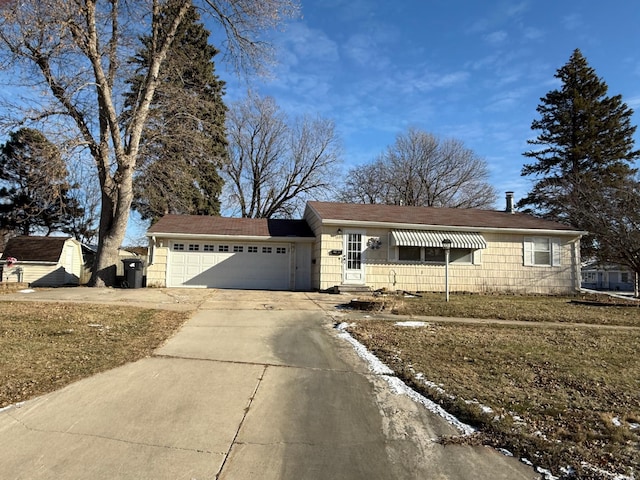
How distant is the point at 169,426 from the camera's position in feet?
12.3

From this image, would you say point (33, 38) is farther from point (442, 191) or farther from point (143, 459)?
point (442, 191)

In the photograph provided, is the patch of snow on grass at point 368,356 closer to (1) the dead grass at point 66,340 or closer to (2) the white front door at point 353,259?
(1) the dead grass at point 66,340

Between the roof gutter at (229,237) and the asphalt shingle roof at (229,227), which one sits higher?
the asphalt shingle roof at (229,227)

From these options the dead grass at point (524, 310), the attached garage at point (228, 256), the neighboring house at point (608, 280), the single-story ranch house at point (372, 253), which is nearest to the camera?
A: the dead grass at point (524, 310)

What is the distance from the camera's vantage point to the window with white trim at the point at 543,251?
57.0ft

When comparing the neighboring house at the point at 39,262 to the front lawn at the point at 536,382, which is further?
the neighboring house at the point at 39,262

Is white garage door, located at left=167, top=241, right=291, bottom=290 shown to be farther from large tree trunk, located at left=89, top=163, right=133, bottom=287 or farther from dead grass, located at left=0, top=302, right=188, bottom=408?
dead grass, located at left=0, top=302, right=188, bottom=408

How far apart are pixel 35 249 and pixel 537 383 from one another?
84.6 ft

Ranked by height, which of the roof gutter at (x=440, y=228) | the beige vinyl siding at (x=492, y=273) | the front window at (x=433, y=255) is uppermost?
the roof gutter at (x=440, y=228)

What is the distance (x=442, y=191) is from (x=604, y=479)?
3218cm

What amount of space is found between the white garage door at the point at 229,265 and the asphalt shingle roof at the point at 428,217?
2.76 meters

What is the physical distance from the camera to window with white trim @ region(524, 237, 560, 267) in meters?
17.4

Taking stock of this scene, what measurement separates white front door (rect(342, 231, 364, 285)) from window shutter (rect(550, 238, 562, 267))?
7.91m

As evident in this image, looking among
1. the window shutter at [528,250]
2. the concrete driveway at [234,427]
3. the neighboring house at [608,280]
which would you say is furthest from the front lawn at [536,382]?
the neighboring house at [608,280]
